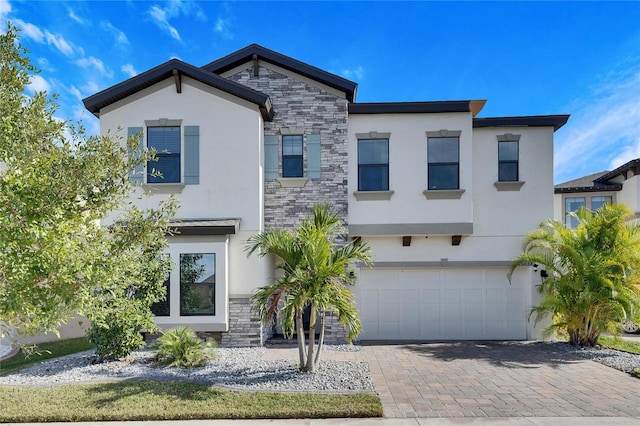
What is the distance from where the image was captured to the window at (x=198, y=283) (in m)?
9.77

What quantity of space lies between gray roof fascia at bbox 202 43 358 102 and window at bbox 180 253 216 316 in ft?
19.4

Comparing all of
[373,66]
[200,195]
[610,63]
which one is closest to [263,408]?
[200,195]

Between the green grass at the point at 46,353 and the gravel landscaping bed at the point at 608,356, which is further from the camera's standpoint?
the green grass at the point at 46,353

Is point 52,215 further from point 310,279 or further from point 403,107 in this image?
point 403,107

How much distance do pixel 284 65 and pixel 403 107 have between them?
3.89m

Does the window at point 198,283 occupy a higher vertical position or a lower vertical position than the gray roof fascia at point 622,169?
lower

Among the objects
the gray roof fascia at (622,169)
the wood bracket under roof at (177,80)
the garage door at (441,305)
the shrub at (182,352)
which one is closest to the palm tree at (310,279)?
the shrub at (182,352)

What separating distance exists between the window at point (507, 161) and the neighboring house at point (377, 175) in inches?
1.3

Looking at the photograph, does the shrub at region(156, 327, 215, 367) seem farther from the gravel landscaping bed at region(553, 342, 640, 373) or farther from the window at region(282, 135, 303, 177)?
the gravel landscaping bed at region(553, 342, 640, 373)

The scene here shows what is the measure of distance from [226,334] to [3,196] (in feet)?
23.5

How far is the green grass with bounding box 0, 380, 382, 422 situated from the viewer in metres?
5.54

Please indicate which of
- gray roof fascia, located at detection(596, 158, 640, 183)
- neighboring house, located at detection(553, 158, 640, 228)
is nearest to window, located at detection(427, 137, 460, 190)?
neighboring house, located at detection(553, 158, 640, 228)

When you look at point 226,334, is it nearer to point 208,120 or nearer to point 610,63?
point 208,120

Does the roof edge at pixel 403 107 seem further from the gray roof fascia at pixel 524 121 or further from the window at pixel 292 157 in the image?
the window at pixel 292 157
